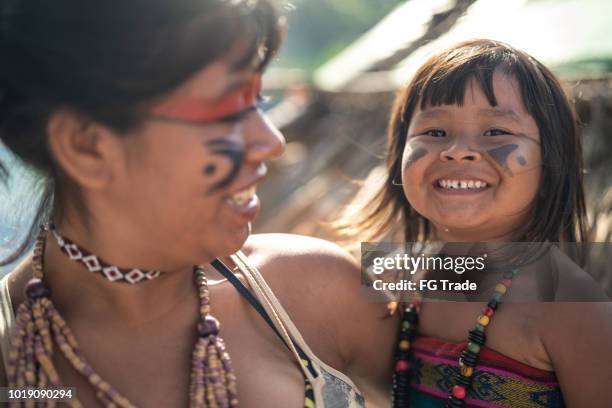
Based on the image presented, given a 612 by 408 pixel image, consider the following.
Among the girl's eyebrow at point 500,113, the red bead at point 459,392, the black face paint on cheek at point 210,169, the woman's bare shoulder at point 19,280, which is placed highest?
the girl's eyebrow at point 500,113

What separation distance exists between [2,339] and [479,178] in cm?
129

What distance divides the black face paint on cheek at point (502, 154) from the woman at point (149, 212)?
677mm

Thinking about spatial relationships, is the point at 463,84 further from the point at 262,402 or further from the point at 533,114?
the point at 262,402

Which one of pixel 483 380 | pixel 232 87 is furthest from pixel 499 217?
pixel 232 87

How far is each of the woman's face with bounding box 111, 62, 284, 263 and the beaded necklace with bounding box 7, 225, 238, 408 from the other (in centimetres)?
26

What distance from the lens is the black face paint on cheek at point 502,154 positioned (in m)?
2.06

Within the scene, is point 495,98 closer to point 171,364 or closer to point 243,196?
point 243,196

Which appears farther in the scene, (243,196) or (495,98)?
(495,98)

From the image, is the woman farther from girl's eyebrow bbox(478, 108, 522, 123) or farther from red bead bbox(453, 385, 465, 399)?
girl's eyebrow bbox(478, 108, 522, 123)

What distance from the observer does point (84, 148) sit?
4.85 ft

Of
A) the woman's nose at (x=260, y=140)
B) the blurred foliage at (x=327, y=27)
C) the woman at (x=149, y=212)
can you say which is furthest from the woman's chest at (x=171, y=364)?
the blurred foliage at (x=327, y=27)

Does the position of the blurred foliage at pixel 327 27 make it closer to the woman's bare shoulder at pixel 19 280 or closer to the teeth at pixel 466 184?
the teeth at pixel 466 184

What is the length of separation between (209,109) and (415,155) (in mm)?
885

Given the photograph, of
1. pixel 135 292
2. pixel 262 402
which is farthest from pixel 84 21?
pixel 262 402
